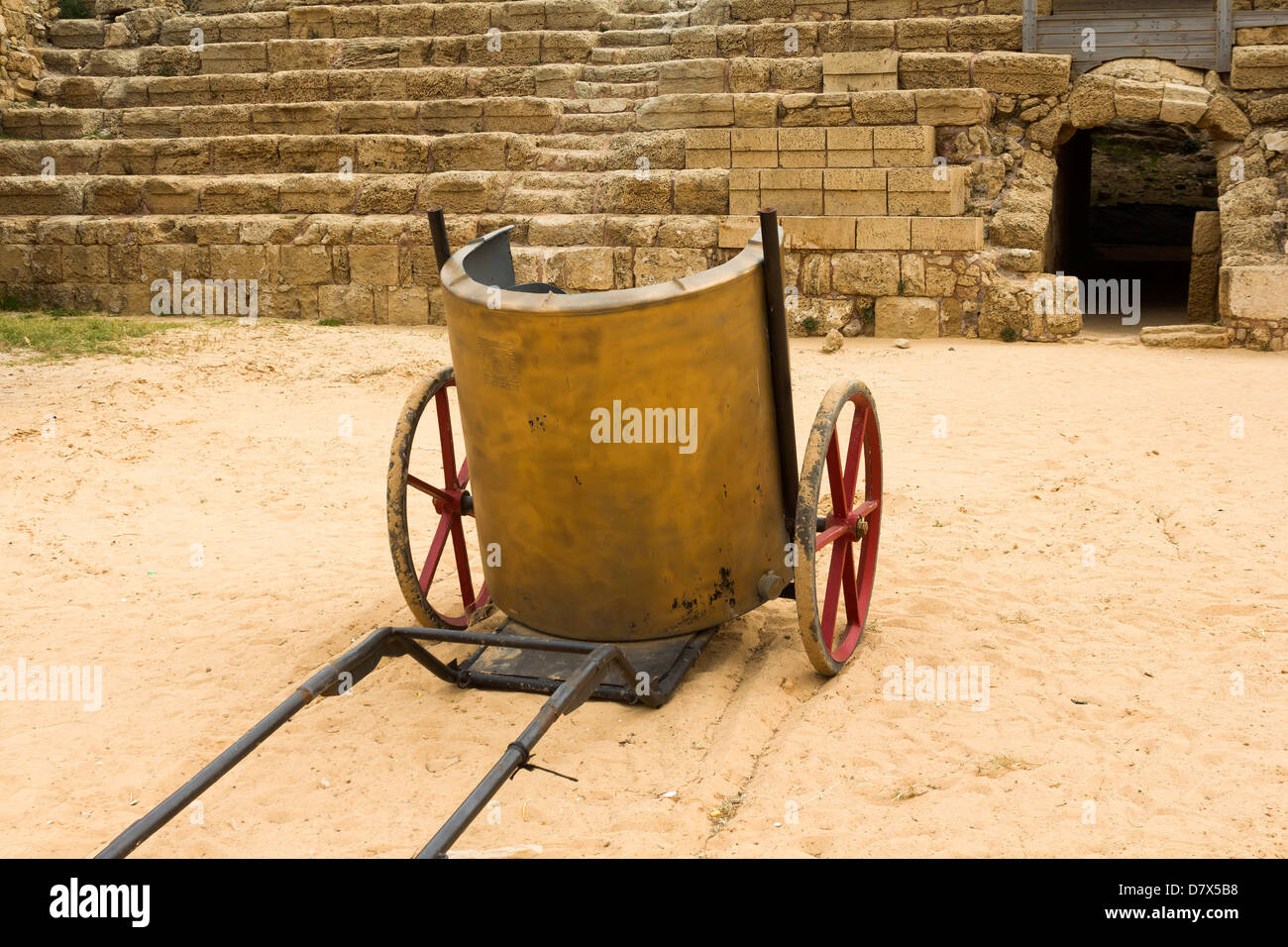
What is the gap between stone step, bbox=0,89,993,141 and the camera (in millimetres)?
11094

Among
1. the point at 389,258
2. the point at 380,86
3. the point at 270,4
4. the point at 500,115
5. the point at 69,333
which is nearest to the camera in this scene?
the point at 69,333

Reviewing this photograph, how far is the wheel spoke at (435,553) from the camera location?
454 centimetres

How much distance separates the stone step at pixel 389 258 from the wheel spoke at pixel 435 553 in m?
6.10

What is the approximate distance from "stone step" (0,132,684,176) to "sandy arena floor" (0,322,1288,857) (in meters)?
5.25

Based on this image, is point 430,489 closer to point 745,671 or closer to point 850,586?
point 745,671

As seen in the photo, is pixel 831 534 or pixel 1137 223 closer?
pixel 831 534

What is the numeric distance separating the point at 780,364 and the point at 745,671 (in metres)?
1.17

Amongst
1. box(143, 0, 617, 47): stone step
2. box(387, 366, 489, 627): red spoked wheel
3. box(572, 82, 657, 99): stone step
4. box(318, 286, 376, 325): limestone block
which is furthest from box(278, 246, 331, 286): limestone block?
box(387, 366, 489, 627): red spoked wheel

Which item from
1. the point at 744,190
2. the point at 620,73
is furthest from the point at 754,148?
the point at 620,73

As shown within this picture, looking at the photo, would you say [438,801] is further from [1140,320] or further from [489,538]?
[1140,320]

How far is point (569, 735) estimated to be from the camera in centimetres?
384

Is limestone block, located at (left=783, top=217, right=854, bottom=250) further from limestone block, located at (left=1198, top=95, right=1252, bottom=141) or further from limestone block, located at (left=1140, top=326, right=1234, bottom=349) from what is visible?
limestone block, located at (left=1198, top=95, right=1252, bottom=141)

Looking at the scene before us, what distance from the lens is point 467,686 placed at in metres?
4.12

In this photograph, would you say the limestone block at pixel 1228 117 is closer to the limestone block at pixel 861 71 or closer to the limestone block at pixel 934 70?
the limestone block at pixel 934 70
